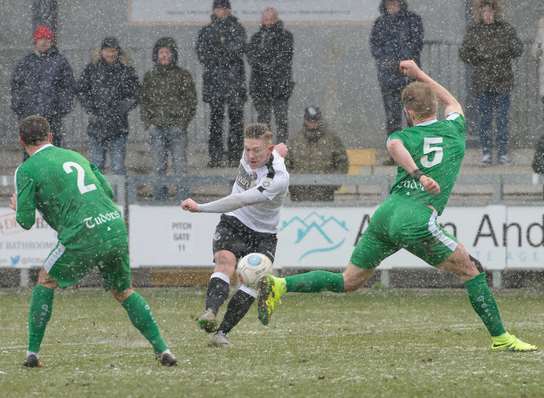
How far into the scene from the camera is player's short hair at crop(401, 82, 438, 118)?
32.3 ft

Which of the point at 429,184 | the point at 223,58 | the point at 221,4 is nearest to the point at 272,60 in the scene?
the point at 223,58

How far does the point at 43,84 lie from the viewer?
1741 centimetres

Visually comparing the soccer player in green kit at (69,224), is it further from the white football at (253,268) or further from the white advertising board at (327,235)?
the white advertising board at (327,235)

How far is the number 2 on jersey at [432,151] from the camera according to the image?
9.90 metres

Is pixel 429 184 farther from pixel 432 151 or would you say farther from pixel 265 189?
pixel 265 189

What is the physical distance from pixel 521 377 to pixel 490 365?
1.97ft

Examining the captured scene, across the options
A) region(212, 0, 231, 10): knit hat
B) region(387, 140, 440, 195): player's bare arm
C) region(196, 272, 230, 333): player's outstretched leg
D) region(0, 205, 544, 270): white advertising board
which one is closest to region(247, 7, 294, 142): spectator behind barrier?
region(212, 0, 231, 10): knit hat

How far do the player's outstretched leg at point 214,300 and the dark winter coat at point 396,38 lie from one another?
7654 millimetres

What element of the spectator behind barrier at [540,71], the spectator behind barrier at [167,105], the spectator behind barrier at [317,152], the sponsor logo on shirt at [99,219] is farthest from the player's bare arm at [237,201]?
the spectator behind barrier at [167,105]

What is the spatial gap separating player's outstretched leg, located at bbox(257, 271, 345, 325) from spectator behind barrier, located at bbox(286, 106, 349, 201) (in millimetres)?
6693

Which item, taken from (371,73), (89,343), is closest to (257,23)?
(371,73)

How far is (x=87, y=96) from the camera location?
1767cm

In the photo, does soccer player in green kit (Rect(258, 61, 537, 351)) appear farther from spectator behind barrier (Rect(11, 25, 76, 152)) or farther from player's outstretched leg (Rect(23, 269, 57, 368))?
spectator behind barrier (Rect(11, 25, 76, 152))

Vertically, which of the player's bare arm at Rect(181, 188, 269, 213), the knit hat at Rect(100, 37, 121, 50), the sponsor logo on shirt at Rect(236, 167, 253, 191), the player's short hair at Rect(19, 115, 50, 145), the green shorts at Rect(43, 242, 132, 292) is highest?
the player's short hair at Rect(19, 115, 50, 145)
